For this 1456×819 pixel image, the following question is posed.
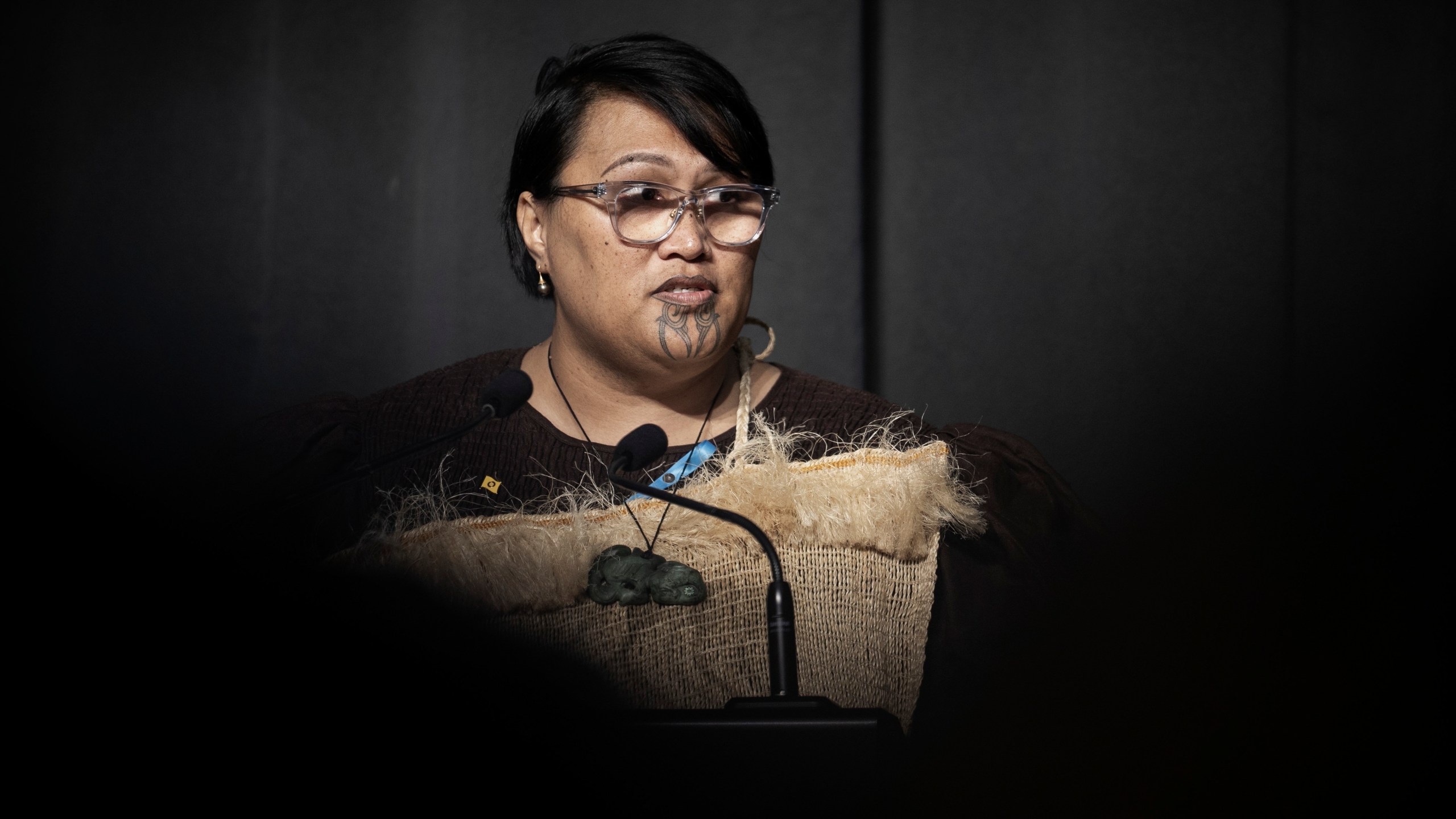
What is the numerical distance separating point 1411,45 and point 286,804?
2.78m

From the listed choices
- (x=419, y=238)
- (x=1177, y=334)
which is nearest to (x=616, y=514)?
(x=419, y=238)

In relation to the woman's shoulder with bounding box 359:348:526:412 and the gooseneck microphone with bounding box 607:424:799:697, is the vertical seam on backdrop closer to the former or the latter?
the woman's shoulder with bounding box 359:348:526:412

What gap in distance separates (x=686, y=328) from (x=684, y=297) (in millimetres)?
43

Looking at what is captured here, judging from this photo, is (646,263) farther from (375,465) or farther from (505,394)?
(375,465)

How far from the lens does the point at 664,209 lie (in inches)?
57.8

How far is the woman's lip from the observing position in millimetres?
1459

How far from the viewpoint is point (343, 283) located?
2.49 m

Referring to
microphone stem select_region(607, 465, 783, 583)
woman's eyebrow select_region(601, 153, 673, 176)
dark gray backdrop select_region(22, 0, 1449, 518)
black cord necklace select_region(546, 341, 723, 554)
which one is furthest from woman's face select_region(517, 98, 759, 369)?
dark gray backdrop select_region(22, 0, 1449, 518)

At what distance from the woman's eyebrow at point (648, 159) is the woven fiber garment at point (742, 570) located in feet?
1.59

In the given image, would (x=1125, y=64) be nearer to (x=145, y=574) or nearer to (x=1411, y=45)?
(x=1411, y=45)

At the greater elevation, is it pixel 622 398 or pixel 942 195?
pixel 942 195

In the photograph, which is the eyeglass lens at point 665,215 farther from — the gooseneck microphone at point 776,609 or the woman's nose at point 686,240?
the gooseneck microphone at point 776,609

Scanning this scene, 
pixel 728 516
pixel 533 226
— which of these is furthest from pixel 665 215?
pixel 728 516

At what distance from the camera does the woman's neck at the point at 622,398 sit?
1576 mm
